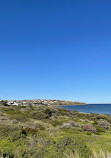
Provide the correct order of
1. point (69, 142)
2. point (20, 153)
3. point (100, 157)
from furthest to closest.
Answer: point (69, 142)
point (20, 153)
point (100, 157)

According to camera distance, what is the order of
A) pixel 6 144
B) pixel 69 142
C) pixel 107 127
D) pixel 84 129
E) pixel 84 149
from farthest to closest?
pixel 107 127, pixel 84 129, pixel 6 144, pixel 69 142, pixel 84 149

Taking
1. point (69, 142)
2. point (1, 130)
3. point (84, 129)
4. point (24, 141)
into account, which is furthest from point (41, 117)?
point (69, 142)

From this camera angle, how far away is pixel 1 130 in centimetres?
1055

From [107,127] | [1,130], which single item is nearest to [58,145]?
[1,130]

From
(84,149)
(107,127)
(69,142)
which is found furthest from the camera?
(107,127)

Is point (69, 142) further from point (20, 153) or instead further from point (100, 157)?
point (20, 153)

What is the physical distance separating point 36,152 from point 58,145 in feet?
4.41

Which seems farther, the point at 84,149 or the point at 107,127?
the point at 107,127

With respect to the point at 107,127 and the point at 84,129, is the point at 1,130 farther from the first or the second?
the point at 107,127

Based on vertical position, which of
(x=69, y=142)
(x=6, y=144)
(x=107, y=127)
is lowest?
(x=107, y=127)

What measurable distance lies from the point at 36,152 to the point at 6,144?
294 centimetres

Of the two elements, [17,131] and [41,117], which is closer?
[17,131]

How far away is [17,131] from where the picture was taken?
10.4m

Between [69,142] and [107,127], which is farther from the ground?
[69,142]
